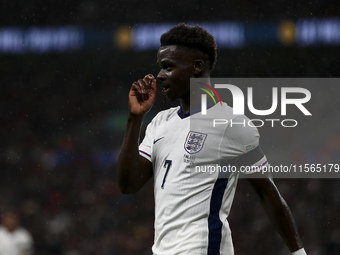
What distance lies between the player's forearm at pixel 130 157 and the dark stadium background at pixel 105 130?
899 centimetres

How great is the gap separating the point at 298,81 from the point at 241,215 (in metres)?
4.25

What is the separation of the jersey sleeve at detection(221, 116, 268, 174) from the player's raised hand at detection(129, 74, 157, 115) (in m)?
0.40

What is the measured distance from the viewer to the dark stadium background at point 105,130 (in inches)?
523

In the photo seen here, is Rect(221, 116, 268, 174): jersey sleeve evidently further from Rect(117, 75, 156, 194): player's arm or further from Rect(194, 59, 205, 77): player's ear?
Rect(117, 75, 156, 194): player's arm

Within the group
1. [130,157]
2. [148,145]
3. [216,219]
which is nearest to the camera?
[216,219]

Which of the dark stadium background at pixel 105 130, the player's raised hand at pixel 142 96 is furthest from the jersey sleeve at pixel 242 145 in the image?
the dark stadium background at pixel 105 130

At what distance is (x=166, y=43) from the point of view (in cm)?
320

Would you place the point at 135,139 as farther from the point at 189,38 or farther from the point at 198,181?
the point at 189,38

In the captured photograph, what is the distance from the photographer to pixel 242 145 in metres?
3.06

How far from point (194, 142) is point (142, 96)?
0.33 metres

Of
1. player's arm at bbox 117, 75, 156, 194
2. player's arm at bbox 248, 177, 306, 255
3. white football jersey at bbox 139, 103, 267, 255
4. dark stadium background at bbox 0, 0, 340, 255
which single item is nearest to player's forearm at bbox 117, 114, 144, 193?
player's arm at bbox 117, 75, 156, 194

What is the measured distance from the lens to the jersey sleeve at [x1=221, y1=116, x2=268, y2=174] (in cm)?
305

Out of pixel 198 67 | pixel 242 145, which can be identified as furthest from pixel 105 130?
pixel 242 145

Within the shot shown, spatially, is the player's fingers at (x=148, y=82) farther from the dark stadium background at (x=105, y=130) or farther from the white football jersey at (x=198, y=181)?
the dark stadium background at (x=105, y=130)
